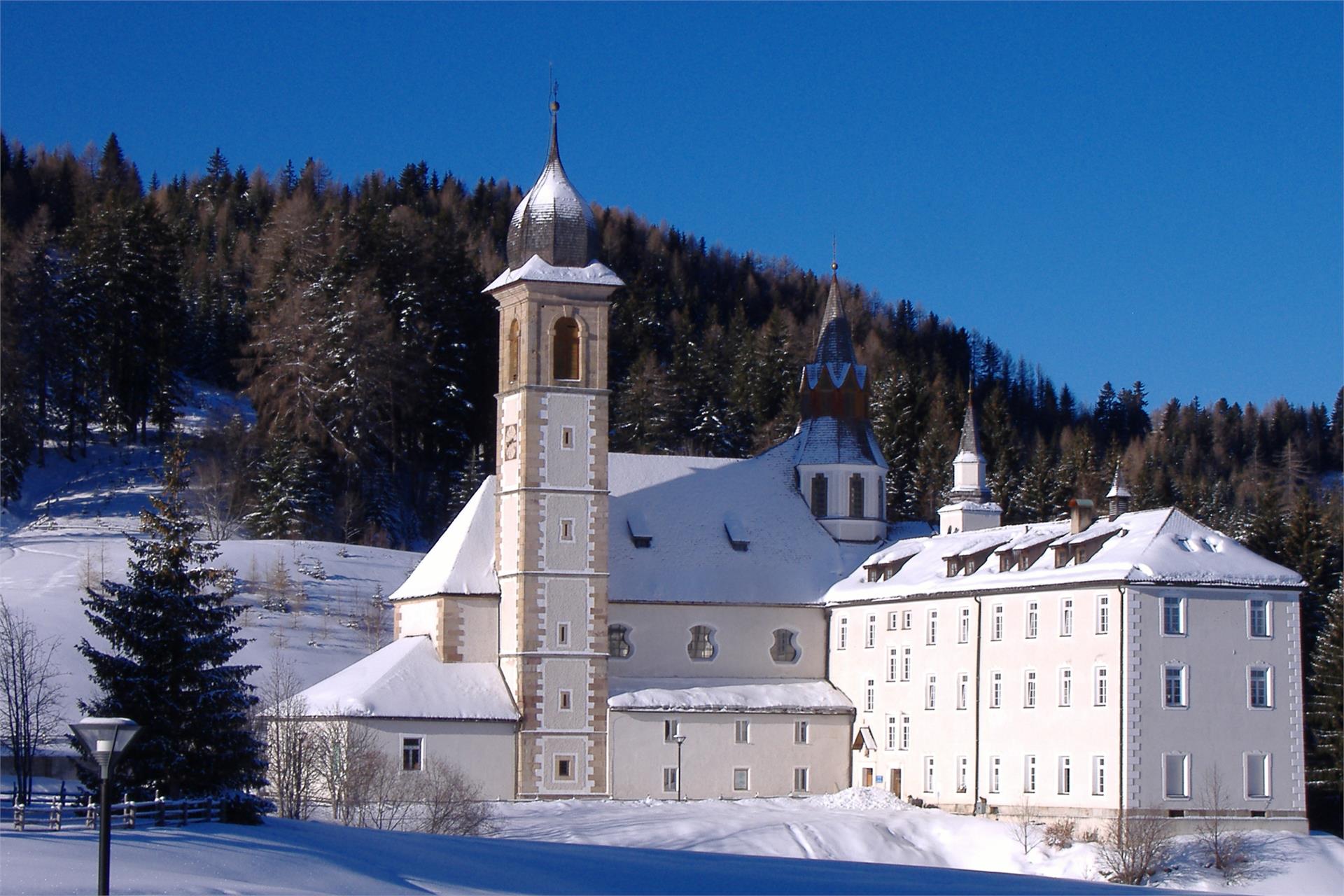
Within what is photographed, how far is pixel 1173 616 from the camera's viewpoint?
5481cm

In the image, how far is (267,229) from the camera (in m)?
117

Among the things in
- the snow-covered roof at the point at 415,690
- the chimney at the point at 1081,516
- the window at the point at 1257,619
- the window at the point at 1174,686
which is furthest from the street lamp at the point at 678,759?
the window at the point at 1257,619

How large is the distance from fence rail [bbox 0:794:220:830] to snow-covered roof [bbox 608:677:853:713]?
24.7m

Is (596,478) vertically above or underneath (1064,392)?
underneath

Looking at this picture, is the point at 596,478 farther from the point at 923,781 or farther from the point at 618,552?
the point at 923,781

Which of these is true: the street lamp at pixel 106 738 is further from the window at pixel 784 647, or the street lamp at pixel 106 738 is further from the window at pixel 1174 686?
the window at pixel 784 647

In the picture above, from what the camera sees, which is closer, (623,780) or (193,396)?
(623,780)

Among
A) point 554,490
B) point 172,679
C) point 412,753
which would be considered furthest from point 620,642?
point 172,679

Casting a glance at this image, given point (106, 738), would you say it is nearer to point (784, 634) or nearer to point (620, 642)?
point (620, 642)

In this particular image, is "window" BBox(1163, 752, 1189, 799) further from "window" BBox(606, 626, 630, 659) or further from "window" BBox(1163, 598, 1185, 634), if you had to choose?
"window" BBox(606, 626, 630, 659)

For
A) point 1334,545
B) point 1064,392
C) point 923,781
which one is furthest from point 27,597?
point 1064,392

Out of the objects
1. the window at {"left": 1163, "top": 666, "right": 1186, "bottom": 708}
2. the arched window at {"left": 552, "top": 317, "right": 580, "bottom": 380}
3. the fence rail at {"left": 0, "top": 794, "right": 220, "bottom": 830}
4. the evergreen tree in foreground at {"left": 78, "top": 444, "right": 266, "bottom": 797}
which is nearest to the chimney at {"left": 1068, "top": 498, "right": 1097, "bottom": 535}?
the window at {"left": 1163, "top": 666, "right": 1186, "bottom": 708}

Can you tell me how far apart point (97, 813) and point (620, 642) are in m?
30.4

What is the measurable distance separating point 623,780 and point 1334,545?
28.2 meters
